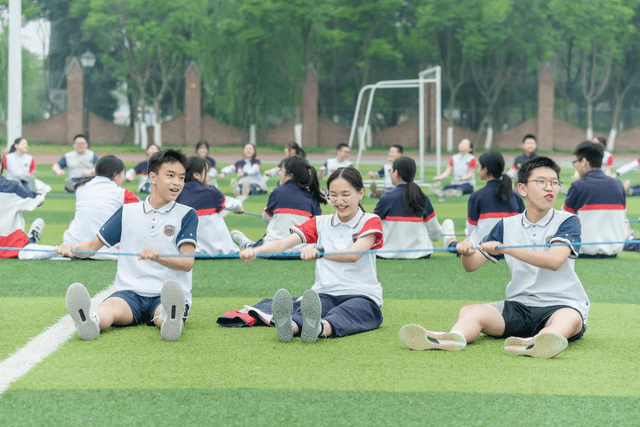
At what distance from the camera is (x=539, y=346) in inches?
189

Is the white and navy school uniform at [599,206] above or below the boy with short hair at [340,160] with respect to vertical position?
below

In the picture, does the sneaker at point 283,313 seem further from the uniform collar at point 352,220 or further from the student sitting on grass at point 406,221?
the student sitting on grass at point 406,221

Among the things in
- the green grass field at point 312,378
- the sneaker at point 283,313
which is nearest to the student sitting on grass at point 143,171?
the green grass field at point 312,378

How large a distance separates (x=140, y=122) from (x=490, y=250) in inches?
1687

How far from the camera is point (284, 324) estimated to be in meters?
5.12

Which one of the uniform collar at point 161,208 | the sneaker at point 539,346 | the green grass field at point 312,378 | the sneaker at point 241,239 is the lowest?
the green grass field at point 312,378

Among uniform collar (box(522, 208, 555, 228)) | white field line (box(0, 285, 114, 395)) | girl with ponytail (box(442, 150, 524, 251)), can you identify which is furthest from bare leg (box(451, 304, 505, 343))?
girl with ponytail (box(442, 150, 524, 251))

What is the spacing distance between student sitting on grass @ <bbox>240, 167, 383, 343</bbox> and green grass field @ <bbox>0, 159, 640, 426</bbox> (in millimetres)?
116

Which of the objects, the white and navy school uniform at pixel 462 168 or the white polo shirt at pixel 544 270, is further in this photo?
the white and navy school uniform at pixel 462 168

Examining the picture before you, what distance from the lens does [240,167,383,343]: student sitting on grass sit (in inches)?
211


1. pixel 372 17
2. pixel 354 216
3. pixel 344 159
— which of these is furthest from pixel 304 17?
pixel 354 216

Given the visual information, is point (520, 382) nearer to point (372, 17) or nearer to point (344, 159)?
point (344, 159)

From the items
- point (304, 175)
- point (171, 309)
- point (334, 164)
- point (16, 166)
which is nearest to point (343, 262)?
point (171, 309)

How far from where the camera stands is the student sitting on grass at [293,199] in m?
9.04
